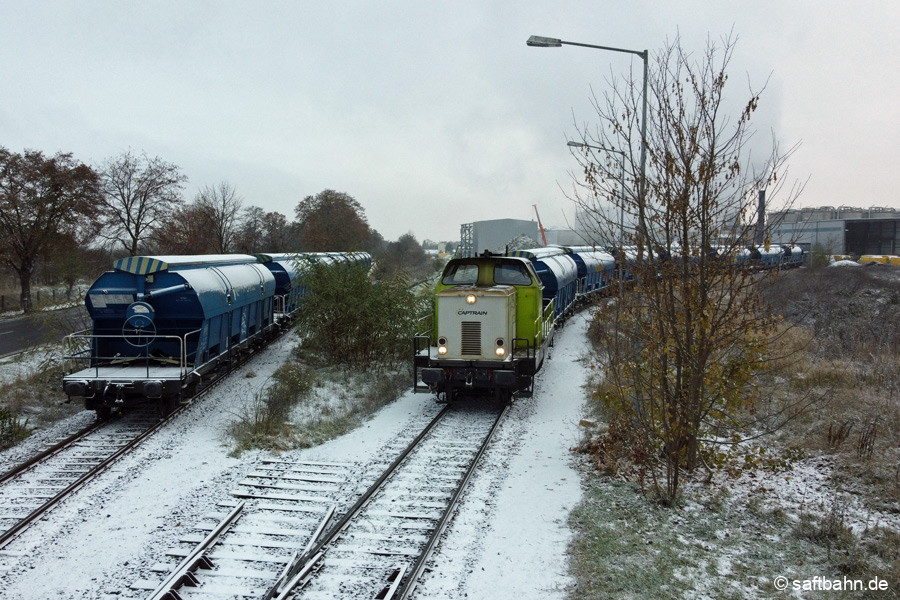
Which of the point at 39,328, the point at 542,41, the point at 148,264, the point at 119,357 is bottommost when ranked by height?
the point at 39,328

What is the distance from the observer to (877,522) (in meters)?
7.03

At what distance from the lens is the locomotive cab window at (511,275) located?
13508mm

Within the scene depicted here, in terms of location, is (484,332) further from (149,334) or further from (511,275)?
(149,334)

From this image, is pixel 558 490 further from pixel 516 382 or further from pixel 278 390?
pixel 278 390

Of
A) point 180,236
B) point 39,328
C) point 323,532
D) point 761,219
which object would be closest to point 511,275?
point 761,219

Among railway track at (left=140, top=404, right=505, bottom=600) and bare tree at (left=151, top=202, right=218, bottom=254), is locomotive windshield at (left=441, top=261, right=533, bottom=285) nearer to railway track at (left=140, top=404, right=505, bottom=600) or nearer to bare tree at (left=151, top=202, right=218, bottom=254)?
railway track at (left=140, top=404, right=505, bottom=600)

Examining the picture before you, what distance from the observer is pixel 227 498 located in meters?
8.02

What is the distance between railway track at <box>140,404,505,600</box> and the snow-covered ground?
0.94 ft

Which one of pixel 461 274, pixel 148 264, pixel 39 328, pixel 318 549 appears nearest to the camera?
pixel 318 549

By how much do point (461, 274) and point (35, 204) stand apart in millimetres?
27416

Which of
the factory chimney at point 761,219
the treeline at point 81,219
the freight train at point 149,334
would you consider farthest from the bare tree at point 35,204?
the factory chimney at point 761,219

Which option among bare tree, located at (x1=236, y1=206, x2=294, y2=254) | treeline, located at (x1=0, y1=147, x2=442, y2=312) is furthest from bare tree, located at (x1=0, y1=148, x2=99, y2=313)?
bare tree, located at (x1=236, y1=206, x2=294, y2=254)

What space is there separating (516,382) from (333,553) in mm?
6805

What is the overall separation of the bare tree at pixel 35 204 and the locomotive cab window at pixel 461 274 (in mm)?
26582
